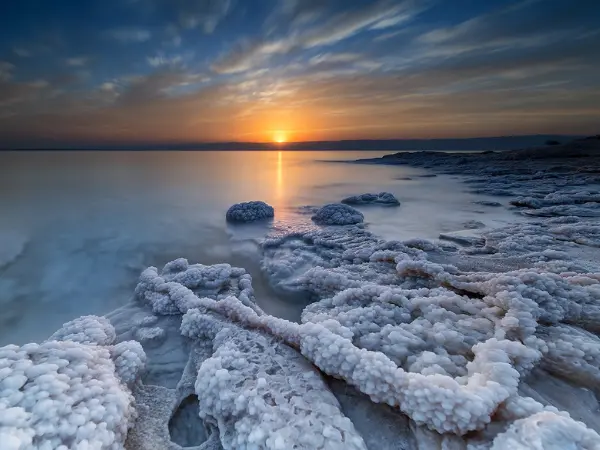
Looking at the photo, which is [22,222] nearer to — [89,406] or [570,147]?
[89,406]

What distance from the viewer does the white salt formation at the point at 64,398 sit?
1.20 metres

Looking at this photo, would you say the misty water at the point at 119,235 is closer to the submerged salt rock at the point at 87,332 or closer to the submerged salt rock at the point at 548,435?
the submerged salt rock at the point at 87,332

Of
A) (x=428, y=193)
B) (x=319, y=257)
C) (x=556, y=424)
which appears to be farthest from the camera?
(x=428, y=193)

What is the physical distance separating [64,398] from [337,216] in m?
5.36

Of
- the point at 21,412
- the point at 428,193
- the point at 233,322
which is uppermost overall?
the point at 21,412

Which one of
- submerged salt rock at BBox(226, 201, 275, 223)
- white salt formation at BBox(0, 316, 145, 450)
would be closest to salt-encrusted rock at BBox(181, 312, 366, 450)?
white salt formation at BBox(0, 316, 145, 450)

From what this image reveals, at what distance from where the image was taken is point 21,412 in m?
1.23

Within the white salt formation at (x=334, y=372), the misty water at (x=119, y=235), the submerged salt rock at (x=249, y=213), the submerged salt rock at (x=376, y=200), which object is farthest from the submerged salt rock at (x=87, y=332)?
the submerged salt rock at (x=376, y=200)

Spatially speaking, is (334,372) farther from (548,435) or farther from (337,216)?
(337,216)

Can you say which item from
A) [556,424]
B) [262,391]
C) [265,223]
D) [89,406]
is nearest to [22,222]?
[265,223]

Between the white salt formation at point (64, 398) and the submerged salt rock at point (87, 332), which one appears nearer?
the white salt formation at point (64, 398)

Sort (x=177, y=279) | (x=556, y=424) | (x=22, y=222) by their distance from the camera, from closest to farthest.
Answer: (x=556, y=424)
(x=177, y=279)
(x=22, y=222)

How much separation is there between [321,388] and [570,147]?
112ft

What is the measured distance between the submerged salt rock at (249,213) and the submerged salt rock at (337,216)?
1174 mm
